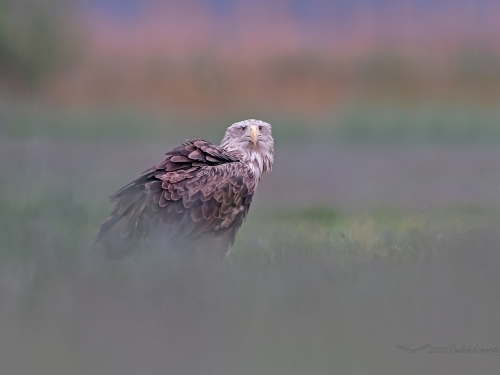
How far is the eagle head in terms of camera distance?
6.88m

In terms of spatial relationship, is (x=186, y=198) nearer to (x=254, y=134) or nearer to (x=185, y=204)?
(x=185, y=204)

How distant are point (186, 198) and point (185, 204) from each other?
0.05 meters

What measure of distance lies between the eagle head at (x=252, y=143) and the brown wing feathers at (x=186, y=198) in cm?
29

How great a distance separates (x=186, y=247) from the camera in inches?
240

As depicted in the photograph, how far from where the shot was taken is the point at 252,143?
22.7 ft

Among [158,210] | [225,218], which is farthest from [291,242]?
[158,210]

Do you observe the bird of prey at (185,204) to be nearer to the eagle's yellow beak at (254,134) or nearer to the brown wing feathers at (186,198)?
the brown wing feathers at (186,198)

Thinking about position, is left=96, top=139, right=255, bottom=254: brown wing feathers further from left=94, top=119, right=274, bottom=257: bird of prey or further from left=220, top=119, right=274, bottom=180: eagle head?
left=220, top=119, right=274, bottom=180: eagle head

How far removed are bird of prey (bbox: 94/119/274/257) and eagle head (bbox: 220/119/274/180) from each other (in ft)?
0.64

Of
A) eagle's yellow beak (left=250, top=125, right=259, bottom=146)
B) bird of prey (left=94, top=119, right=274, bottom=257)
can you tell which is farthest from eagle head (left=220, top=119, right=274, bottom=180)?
bird of prey (left=94, top=119, right=274, bottom=257)

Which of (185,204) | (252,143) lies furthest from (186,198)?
(252,143)

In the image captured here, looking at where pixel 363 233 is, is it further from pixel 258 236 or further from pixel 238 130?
pixel 238 130

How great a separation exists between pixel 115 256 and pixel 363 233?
2075mm

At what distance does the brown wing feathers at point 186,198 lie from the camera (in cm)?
623
